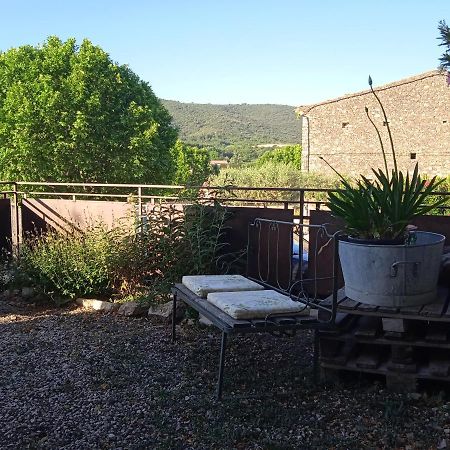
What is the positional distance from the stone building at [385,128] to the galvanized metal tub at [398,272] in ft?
69.1

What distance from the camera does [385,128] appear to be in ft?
84.4

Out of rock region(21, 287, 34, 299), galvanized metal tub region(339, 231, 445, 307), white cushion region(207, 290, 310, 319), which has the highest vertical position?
Answer: galvanized metal tub region(339, 231, 445, 307)

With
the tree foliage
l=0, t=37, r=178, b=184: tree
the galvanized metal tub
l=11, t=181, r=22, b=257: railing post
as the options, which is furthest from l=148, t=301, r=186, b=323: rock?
the tree foliage

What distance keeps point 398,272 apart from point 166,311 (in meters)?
2.62

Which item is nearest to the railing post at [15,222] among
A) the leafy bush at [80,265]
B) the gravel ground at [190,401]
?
the leafy bush at [80,265]

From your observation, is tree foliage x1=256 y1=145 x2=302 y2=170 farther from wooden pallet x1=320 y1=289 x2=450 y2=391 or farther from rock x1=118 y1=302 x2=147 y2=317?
wooden pallet x1=320 y1=289 x2=450 y2=391

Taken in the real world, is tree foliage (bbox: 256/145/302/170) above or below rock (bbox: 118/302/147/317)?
above

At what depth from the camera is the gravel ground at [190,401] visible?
2.79m

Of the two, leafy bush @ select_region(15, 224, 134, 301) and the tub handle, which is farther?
leafy bush @ select_region(15, 224, 134, 301)

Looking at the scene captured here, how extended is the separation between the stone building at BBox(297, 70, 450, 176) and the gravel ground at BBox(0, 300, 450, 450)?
20.8m

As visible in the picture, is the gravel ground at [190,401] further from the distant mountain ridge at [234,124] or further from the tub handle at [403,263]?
the distant mountain ridge at [234,124]

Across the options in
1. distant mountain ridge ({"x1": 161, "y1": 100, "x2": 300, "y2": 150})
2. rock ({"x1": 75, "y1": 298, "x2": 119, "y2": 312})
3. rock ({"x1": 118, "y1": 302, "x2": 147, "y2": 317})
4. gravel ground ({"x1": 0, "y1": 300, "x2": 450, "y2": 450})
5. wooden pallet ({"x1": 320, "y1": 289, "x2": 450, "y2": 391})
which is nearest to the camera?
gravel ground ({"x1": 0, "y1": 300, "x2": 450, "y2": 450})

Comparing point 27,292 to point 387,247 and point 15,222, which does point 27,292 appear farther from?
point 387,247

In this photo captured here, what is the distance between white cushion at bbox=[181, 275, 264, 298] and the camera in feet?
13.1
